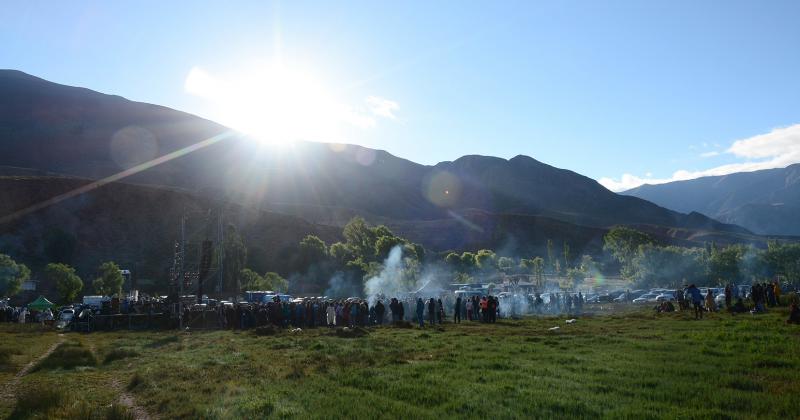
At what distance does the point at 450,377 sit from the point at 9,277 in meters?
59.7

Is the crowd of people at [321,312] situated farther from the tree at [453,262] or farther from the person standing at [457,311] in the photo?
the tree at [453,262]

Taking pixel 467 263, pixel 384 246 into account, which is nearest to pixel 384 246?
pixel 384 246

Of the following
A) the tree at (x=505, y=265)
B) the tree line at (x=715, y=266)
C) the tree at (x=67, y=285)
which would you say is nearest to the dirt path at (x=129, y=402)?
the tree at (x=67, y=285)

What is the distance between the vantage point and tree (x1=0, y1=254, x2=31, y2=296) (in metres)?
54.7

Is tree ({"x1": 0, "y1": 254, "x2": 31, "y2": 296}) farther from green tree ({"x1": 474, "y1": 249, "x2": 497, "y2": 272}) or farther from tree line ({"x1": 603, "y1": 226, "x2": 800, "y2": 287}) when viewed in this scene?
tree line ({"x1": 603, "y1": 226, "x2": 800, "y2": 287})

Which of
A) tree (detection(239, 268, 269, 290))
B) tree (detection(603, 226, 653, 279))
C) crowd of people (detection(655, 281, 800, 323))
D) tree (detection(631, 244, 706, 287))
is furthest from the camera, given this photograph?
tree (detection(603, 226, 653, 279))

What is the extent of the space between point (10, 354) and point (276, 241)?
74.9 m

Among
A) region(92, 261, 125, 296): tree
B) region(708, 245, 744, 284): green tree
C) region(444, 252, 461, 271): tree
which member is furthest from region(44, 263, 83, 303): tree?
region(708, 245, 744, 284): green tree

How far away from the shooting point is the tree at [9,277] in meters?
54.7

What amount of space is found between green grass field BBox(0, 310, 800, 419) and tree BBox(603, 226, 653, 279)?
7017 centimetres

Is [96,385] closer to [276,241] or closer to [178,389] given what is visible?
[178,389]

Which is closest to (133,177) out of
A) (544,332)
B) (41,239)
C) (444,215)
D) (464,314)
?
(41,239)

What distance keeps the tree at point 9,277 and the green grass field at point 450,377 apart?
Answer: 43.1m

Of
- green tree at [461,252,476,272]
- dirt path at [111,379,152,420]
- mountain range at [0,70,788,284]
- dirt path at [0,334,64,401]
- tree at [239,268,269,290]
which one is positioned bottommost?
dirt path at [0,334,64,401]
